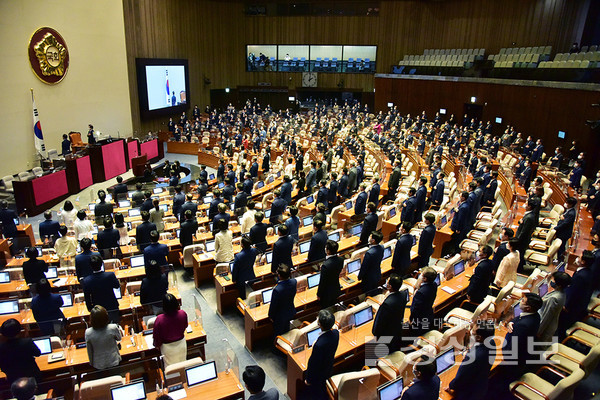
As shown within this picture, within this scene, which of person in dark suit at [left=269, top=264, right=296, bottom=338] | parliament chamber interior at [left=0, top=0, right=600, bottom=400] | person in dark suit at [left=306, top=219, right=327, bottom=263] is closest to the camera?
parliament chamber interior at [left=0, top=0, right=600, bottom=400]

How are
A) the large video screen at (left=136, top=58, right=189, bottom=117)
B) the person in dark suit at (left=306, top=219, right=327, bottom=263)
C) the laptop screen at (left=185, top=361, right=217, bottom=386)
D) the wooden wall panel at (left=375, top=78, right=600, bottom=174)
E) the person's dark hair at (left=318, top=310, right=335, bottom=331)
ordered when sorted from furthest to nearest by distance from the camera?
the large video screen at (left=136, top=58, right=189, bottom=117) < the wooden wall panel at (left=375, top=78, right=600, bottom=174) < the person in dark suit at (left=306, top=219, right=327, bottom=263) < the person's dark hair at (left=318, top=310, right=335, bottom=331) < the laptop screen at (left=185, top=361, right=217, bottom=386)

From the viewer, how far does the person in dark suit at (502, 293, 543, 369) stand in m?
4.60

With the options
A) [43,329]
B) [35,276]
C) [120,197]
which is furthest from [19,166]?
[43,329]

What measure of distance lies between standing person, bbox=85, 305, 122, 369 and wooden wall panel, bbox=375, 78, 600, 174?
1737cm

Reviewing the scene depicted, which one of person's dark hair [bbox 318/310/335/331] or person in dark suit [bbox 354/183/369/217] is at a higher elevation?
person's dark hair [bbox 318/310/335/331]

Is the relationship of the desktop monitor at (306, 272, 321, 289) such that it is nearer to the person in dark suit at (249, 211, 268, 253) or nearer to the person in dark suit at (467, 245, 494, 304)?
the person in dark suit at (249, 211, 268, 253)

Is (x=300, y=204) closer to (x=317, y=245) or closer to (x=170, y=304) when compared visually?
(x=317, y=245)

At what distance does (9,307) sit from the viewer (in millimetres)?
5746

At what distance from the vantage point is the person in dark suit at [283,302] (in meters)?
5.52

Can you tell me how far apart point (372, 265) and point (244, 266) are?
82.2 inches

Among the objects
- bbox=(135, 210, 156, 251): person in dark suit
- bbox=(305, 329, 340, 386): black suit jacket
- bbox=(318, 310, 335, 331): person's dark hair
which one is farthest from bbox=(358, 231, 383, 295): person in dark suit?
bbox=(135, 210, 156, 251): person in dark suit

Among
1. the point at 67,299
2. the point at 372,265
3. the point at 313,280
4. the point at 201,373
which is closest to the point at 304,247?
the point at 313,280

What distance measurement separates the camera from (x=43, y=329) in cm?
511

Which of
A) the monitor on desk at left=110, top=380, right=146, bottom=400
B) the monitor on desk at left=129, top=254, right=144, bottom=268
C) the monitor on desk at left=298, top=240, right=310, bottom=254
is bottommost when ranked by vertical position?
the monitor on desk at left=129, top=254, right=144, bottom=268
